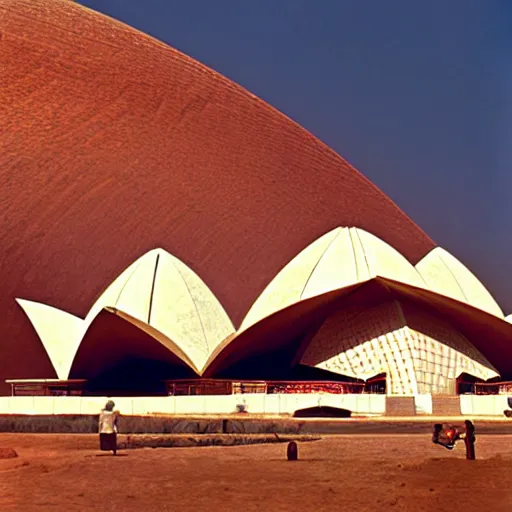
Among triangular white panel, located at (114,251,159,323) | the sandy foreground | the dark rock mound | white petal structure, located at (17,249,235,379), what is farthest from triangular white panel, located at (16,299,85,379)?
the sandy foreground

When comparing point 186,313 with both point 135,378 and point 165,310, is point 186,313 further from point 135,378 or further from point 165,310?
point 135,378

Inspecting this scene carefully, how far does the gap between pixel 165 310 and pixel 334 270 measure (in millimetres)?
3898

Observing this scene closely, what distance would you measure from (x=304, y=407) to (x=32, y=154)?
1537 centimetres

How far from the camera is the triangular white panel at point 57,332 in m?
21.0

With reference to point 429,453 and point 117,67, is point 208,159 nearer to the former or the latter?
point 117,67

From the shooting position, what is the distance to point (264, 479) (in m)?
6.62

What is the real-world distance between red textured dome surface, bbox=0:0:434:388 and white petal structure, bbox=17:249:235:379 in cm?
361

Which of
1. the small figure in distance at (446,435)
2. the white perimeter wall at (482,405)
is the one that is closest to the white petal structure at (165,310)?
the white perimeter wall at (482,405)

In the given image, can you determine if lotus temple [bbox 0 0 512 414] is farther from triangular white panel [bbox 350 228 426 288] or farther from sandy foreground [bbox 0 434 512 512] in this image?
sandy foreground [bbox 0 434 512 512]

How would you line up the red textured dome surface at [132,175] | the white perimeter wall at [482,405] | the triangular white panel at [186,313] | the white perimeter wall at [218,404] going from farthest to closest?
1. the red textured dome surface at [132,175]
2. the triangular white panel at [186,313]
3. the white perimeter wall at [482,405]
4. the white perimeter wall at [218,404]

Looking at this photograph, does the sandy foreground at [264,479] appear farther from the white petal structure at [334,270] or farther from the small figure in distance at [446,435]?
the white petal structure at [334,270]

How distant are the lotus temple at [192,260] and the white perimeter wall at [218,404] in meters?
0.04

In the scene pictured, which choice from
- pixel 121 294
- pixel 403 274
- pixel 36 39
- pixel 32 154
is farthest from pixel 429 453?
pixel 36 39

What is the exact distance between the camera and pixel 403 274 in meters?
19.7
